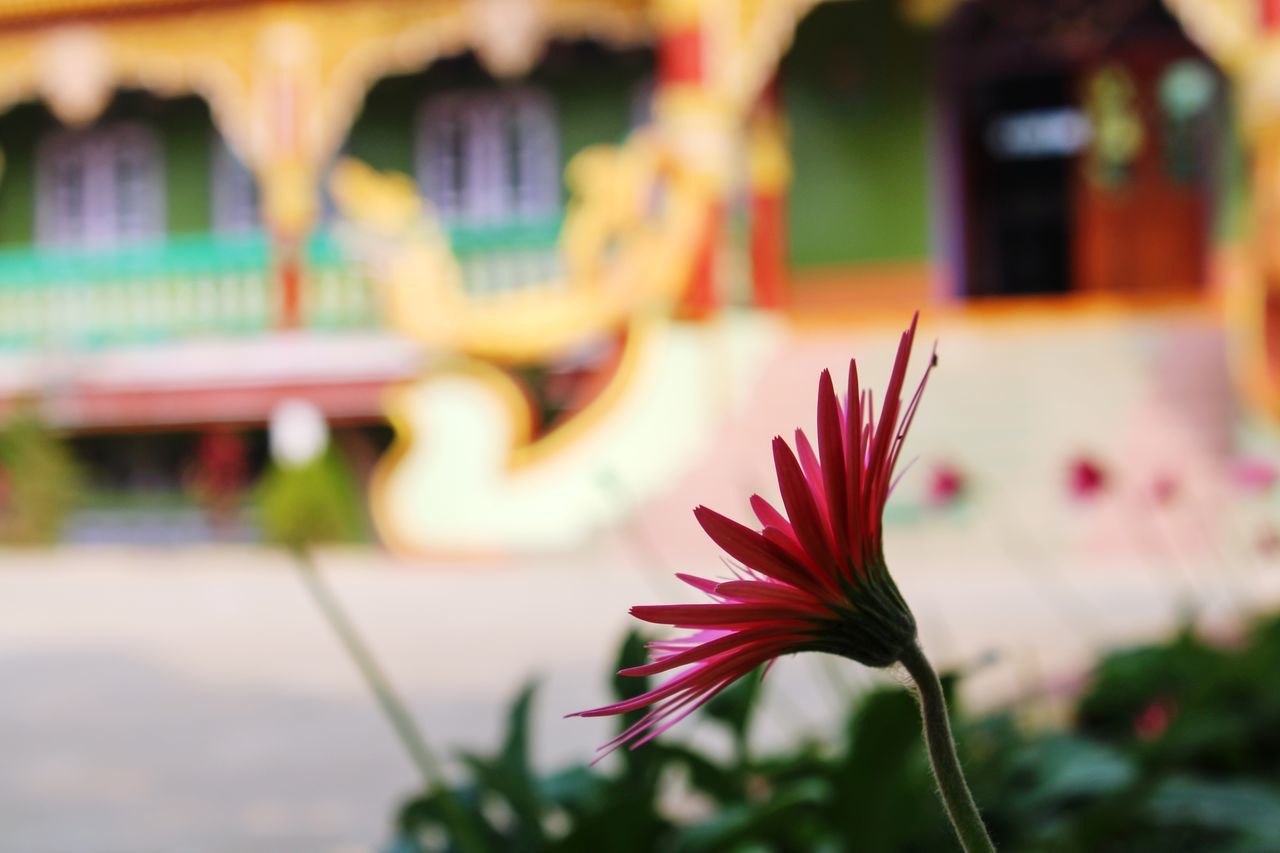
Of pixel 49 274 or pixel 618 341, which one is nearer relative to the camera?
pixel 618 341

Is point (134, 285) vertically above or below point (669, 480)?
above

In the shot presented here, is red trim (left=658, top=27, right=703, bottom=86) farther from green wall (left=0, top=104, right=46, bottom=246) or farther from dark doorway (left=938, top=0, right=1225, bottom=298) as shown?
green wall (left=0, top=104, right=46, bottom=246)

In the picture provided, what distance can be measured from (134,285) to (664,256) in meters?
5.54

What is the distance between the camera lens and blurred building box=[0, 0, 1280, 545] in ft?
37.4

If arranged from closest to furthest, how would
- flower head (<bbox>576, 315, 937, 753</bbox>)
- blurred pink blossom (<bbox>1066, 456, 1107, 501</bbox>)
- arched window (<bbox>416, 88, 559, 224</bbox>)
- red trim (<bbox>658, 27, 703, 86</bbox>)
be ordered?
flower head (<bbox>576, 315, 937, 753</bbox>) → blurred pink blossom (<bbox>1066, 456, 1107, 501</bbox>) → red trim (<bbox>658, 27, 703, 86</bbox>) → arched window (<bbox>416, 88, 559, 224</bbox>)

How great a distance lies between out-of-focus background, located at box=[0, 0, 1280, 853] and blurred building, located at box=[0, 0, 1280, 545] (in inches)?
1.6

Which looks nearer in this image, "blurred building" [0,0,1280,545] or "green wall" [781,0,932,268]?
"blurred building" [0,0,1280,545]

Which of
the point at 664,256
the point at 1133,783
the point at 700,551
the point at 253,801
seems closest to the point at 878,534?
the point at 1133,783

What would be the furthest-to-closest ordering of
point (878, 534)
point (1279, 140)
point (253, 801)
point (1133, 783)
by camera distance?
point (1279, 140) < point (253, 801) < point (1133, 783) < point (878, 534)

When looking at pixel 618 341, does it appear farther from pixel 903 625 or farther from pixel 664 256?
pixel 903 625

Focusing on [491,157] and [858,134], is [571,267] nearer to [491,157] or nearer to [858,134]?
[858,134]

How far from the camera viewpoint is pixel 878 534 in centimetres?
54

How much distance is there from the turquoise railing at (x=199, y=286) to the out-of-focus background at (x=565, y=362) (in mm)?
42

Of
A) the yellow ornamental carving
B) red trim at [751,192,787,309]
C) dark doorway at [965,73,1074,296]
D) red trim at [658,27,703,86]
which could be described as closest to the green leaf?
the yellow ornamental carving
